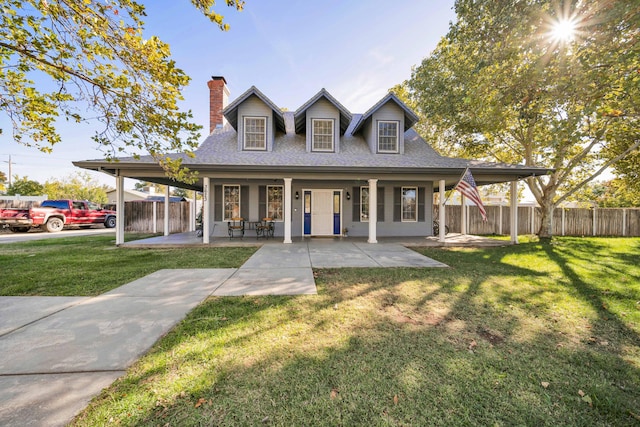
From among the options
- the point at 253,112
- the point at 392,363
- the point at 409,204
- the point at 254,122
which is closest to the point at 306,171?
the point at 254,122

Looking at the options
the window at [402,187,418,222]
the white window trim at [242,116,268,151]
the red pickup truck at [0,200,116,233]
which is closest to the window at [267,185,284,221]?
the white window trim at [242,116,268,151]

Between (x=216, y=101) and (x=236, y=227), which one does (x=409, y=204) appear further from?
(x=216, y=101)

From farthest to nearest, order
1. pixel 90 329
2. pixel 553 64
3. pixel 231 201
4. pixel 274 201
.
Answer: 1. pixel 274 201
2. pixel 231 201
3. pixel 553 64
4. pixel 90 329

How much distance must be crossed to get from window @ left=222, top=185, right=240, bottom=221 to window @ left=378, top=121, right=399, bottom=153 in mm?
6705

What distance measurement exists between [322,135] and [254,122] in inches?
118

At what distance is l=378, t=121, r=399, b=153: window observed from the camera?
11047 millimetres

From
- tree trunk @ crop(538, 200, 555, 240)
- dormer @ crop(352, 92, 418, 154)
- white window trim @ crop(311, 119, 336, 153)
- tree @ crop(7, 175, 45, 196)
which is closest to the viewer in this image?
white window trim @ crop(311, 119, 336, 153)

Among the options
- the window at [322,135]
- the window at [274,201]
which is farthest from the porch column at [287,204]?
the window at [322,135]

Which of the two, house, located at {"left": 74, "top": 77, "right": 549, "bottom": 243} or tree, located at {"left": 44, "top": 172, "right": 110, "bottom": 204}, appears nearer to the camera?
house, located at {"left": 74, "top": 77, "right": 549, "bottom": 243}

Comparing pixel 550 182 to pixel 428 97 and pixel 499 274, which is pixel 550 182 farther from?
pixel 499 274

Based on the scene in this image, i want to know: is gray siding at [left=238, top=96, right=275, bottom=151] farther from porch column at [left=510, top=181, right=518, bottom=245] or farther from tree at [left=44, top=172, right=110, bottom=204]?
tree at [left=44, top=172, right=110, bottom=204]

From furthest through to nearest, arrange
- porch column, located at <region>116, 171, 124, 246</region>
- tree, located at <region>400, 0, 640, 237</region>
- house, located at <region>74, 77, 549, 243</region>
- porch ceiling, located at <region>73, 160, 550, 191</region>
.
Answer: house, located at <region>74, 77, 549, 243</region>
porch column, located at <region>116, 171, 124, 246</region>
porch ceiling, located at <region>73, 160, 550, 191</region>
tree, located at <region>400, 0, 640, 237</region>

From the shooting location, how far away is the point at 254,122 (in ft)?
35.1

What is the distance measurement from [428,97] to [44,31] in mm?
13592
